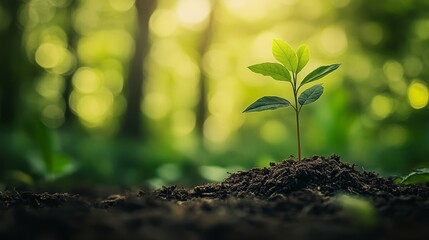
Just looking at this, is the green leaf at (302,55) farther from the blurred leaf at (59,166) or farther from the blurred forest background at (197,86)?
the blurred leaf at (59,166)

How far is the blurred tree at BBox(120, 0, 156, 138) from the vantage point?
11.6 m

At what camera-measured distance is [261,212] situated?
6.57 feet

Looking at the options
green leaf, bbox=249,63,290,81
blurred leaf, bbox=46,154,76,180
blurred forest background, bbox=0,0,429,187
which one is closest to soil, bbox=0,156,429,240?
green leaf, bbox=249,63,290,81

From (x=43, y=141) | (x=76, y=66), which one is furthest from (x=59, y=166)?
(x=76, y=66)

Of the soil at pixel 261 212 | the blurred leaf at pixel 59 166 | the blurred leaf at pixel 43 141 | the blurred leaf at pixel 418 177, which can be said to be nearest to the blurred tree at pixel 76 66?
the blurred leaf at pixel 43 141

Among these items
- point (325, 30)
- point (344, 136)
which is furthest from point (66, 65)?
point (344, 136)

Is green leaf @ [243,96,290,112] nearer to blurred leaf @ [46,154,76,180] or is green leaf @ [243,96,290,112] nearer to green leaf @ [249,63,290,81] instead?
green leaf @ [249,63,290,81]

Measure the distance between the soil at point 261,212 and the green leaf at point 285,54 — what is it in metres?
0.54

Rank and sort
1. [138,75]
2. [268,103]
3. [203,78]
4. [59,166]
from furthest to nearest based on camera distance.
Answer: [203,78] < [138,75] < [59,166] < [268,103]

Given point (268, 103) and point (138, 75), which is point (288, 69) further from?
point (138, 75)

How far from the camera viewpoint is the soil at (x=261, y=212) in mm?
1580

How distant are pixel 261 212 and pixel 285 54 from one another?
1.00m

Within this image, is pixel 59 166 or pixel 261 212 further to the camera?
pixel 59 166

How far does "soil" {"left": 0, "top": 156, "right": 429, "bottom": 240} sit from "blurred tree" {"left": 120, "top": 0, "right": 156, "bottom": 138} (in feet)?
29.8
